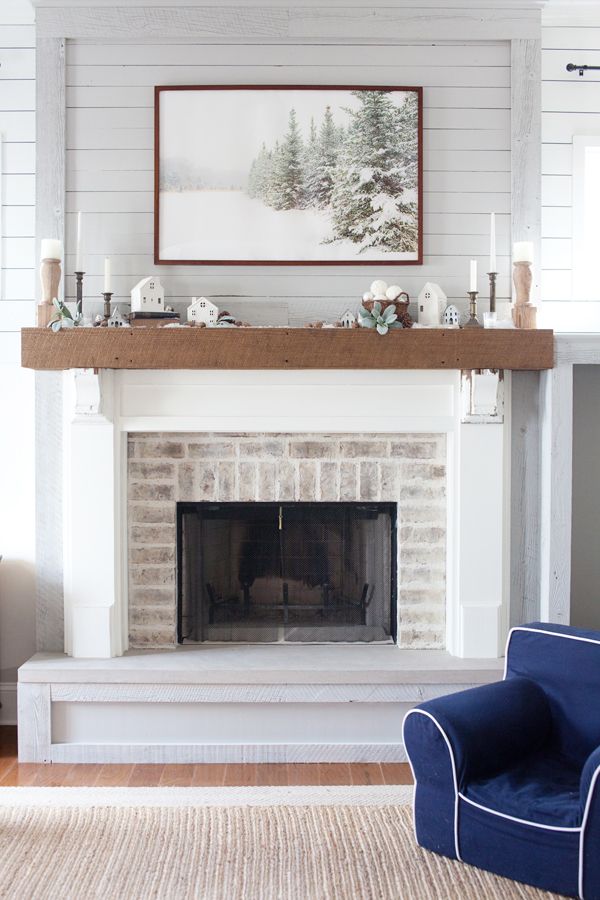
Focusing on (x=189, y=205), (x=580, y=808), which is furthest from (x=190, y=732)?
(x=189, y=205)

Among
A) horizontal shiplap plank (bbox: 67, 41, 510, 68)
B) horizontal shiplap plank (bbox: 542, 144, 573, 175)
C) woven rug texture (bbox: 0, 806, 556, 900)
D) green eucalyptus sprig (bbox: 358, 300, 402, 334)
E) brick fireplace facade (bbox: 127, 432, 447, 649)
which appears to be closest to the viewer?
woven rug texture (bbox: 0, 806, 556, 900)

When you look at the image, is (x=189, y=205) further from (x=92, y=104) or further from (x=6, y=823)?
(x=6, y=823)

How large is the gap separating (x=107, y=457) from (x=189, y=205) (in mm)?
1036

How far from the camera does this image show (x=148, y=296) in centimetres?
342

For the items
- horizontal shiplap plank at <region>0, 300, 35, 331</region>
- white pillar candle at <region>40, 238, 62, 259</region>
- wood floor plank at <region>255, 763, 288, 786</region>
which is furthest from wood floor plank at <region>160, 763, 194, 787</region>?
white pillar candle at <region>40, 238, 62, 259</region>

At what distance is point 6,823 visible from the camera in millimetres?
2773

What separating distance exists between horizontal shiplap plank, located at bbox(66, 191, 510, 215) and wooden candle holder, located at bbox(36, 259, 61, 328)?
272 millimetres

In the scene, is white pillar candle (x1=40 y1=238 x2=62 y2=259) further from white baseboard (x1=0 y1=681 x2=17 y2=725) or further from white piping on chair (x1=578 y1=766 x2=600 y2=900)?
white piping on chair (x1=578 y1=766 x2=600 y2=900)

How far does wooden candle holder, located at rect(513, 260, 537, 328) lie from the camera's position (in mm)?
3389

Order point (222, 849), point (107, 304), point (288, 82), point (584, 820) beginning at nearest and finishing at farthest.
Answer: point (584, 820) → point (222, 849) → point (107, 304) → point (288, 82)

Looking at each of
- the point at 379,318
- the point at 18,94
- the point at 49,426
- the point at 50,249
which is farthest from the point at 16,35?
the point at 379,318

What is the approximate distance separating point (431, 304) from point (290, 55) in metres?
1.12

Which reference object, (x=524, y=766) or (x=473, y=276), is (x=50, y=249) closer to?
(x=473, y=276)

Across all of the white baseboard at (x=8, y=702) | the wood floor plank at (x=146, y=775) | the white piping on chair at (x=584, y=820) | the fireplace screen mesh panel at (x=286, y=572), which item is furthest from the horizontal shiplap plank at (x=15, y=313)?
the white piping on chair at (x=584, y=820)
